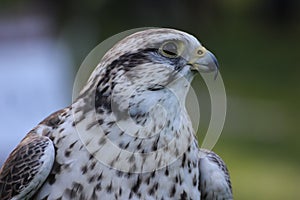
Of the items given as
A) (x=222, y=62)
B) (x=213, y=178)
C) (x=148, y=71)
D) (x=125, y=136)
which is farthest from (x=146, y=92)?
(x=222, y=62)

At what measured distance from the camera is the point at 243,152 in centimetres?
1252

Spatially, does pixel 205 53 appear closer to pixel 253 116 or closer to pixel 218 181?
pixel 218 181

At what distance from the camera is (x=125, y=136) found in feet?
15.0

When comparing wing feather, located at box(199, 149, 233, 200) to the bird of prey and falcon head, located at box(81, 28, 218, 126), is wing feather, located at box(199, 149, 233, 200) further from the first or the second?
falcon head, located at box(81, 28, 218, 126)

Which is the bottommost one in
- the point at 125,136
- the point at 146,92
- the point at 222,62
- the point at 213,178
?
the point at 222,62

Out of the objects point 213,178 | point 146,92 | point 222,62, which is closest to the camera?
point 146,92

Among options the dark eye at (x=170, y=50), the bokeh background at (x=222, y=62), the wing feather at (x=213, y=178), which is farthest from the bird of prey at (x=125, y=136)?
the bokeh background at (x=222, y=62)

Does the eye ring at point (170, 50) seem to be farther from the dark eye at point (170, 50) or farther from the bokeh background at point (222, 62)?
Answer: the bokeh background at point (222, 62)

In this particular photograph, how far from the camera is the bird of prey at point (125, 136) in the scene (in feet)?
15.0

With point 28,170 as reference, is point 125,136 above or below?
above

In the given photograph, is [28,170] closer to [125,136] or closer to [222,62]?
[125,136]

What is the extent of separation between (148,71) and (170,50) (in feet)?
0.53

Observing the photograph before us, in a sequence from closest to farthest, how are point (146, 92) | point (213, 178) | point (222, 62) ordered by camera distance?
1. point (146, 92)
2. point (213, 178)
3. point (222, 62)

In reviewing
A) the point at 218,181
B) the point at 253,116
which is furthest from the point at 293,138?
the point at 218,181
